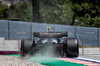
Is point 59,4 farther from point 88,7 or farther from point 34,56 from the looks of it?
point 34,56

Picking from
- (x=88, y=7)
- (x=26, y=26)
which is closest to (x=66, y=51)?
(x=26, y=26)

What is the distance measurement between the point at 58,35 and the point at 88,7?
1251 inches

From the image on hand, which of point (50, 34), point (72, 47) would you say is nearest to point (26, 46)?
point (50, 34)

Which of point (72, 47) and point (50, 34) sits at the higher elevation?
point (50, 34)

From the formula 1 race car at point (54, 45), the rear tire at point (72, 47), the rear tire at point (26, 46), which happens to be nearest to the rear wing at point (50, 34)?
the formula 1 race car at point (54, 45)

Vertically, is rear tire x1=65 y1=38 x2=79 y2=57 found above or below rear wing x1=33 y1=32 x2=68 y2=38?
below

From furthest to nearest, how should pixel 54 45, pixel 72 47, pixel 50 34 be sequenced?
pixel 50 34 < pixel 72 47 < pixel 54 45

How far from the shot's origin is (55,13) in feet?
182

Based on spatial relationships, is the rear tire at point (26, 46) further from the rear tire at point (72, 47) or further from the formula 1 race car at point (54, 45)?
the rear tire at point (72, 47)

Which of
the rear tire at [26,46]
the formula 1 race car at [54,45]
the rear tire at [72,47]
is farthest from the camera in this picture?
the rear tire at [26,46]

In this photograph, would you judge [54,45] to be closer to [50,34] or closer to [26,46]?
[50,34]

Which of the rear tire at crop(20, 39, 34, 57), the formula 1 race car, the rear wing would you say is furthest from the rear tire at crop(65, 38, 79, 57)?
the rear tire at crop(20, 39, 34, 57)

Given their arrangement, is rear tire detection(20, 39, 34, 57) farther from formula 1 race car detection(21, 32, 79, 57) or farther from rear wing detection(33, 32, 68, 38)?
rear wing detection(33, 32, 68, 38)

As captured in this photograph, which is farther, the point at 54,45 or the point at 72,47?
the point at 72,47
